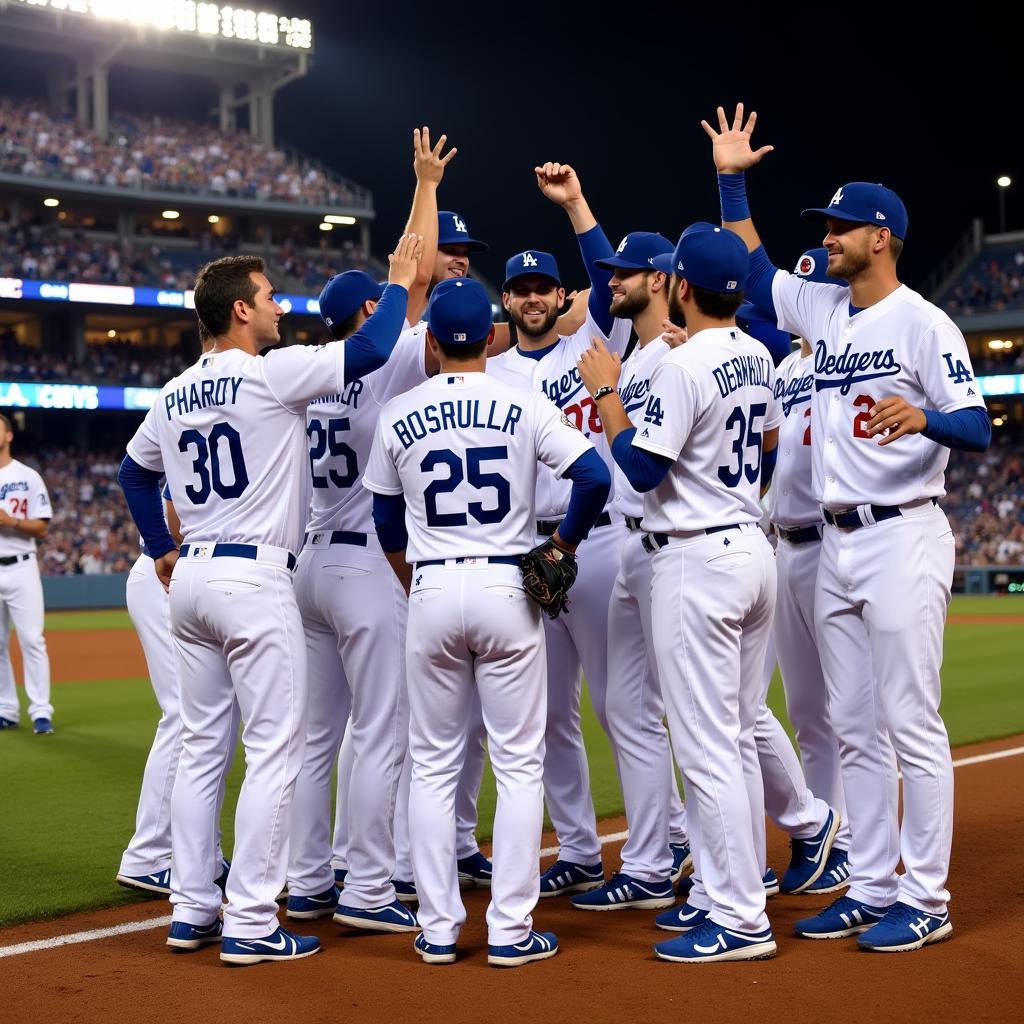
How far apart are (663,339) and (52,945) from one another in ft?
11.0

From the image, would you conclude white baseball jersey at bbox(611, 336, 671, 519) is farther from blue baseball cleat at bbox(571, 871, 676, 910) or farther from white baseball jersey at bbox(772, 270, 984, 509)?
blue baseball cleat at bbox(571, 871, 676, 910)

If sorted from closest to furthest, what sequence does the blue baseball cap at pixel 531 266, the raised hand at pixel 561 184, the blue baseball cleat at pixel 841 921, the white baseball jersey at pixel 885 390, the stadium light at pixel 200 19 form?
1. the white baseball jersey at pixel 885 390
2. the blue baseball cleat at pixel 841 921
3. the blue baseball cap at pixel 531 266
4. the raised hand at pixel 561 184
5. the stadium light at pixel 200 19

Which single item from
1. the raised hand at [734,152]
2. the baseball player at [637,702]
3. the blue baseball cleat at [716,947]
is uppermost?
the raised hand at [734,152]

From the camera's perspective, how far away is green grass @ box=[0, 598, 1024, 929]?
5746 mm

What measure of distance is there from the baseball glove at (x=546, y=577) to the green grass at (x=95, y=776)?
2.41 meters

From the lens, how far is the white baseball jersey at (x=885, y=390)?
14.9ft

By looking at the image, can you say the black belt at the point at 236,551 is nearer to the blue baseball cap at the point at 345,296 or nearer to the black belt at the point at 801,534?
the blue baseball cap at the point at 345,296

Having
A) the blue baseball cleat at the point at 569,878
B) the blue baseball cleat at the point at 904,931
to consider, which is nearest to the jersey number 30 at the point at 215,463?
the blue baseball cleat at the point at 569,878

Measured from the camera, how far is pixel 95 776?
27.9 ft

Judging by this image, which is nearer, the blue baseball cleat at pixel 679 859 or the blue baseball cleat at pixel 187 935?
the blue baseball cleat at pixel 187 935

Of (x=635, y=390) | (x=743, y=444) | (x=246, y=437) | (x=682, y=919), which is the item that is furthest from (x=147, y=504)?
(x=682, y=919)

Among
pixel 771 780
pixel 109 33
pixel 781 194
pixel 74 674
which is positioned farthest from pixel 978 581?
pixel 109 33

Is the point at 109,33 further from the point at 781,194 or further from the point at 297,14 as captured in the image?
the point at 781,194

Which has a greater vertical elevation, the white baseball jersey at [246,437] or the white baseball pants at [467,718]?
the white baseball jersey at [246,437]
